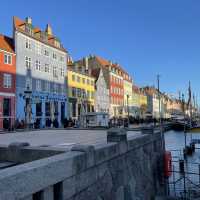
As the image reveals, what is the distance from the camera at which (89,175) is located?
612cm

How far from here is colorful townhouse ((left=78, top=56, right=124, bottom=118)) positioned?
231 feet

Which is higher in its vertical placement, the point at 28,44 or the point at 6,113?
the point at 28,44

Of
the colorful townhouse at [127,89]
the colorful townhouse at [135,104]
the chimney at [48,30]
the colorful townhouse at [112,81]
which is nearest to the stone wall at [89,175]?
the chimney at [48,30]

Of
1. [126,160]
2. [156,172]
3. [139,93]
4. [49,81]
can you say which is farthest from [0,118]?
[139,93]

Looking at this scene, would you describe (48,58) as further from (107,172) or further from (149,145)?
(107,172)

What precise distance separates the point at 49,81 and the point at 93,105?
667 inches

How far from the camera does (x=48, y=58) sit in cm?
4609

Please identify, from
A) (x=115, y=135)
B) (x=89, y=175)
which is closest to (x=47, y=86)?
(x=115, y=135)

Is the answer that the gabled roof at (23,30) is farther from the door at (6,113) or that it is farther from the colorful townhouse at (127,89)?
the colorful townhouse at (127,89)

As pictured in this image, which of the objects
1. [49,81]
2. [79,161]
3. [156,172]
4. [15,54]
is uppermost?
[15,54]

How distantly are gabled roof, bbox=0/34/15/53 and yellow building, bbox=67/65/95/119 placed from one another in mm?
14108

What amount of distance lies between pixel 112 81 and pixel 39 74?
3129 cm

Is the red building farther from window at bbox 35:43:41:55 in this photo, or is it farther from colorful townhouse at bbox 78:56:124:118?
colorful townhouse at bbox 78:56:124:118

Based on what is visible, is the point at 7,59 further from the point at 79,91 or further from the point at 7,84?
the point at 79,91
